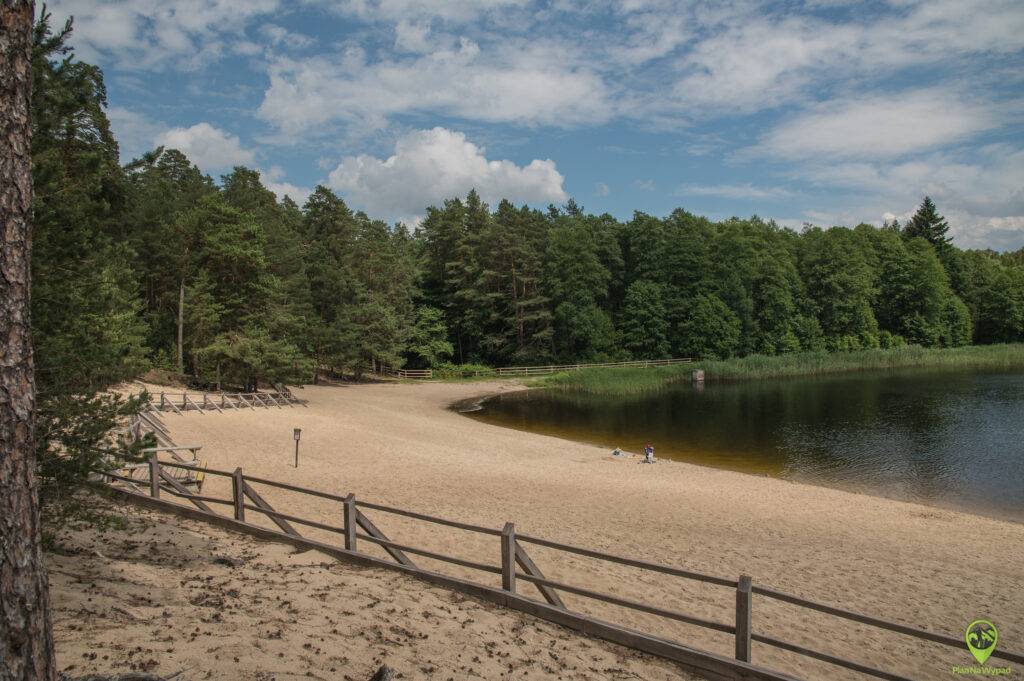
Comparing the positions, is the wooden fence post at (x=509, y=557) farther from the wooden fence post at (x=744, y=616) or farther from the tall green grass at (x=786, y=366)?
the tall green grass at (x=786, y=366)

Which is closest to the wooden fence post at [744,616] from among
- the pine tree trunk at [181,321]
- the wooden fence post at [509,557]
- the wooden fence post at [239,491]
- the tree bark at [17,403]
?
the wooden fence post at [509,557]

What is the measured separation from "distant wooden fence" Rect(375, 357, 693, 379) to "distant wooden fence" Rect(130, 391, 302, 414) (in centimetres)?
2311

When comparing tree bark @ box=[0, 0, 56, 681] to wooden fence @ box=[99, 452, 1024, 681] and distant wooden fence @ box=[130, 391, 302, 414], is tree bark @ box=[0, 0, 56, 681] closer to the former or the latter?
wooden fence @ box=[99, 452, 1024, 681]

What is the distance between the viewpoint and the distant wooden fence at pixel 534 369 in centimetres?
5972

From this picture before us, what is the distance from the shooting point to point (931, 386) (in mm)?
48812

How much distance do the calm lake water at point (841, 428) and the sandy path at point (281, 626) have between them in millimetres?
18832

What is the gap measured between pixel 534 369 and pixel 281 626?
57632 mm

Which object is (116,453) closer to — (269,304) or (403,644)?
(403,644)

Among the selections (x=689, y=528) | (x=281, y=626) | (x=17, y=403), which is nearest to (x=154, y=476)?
(x=281, y=626)

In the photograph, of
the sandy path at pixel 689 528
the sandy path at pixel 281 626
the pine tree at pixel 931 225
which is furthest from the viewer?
the pine tree at pixel 931 225

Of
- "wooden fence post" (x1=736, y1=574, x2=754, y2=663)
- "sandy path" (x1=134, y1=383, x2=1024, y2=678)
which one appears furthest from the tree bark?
"sandy path" (x1=134, y1=383, x2=1024, y2=678)

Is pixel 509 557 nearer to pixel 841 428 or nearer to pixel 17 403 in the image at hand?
pixel 17 403

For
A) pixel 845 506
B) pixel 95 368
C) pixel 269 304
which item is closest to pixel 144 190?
pixel 269 304

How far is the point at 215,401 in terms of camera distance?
3081 centimetres
